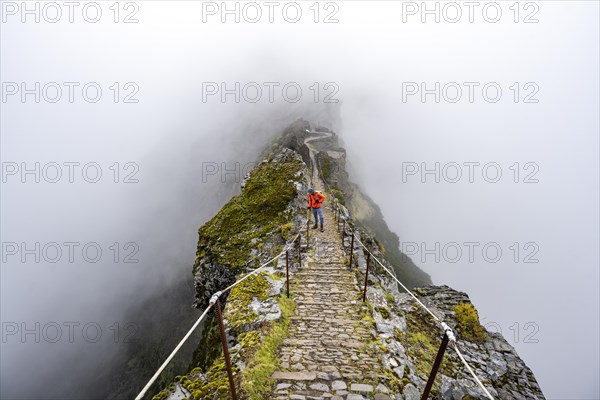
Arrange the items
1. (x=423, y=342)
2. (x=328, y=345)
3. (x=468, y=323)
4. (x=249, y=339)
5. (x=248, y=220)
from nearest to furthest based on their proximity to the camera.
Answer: (x=328, y=345) < (x=249, y=339) < (x=423, y=342) < (x=468, y=323) < (x=248, y=220)

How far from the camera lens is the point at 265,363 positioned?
6.39m

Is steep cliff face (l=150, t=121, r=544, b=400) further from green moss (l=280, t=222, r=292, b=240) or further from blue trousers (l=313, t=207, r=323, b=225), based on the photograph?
blue trousers (l=313, t=207, r=323, b=225)

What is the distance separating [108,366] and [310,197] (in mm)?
82730

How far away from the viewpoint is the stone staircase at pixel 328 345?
582cm

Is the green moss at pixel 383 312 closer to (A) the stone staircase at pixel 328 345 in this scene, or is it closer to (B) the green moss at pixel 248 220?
(A) the stone staircase at pixel 328 345

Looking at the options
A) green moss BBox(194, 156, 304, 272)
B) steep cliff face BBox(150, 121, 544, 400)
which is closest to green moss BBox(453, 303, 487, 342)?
steep cliff face BBox(150, 121, 544, 400)

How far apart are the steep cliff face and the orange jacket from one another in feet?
5.66

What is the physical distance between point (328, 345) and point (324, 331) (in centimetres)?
69

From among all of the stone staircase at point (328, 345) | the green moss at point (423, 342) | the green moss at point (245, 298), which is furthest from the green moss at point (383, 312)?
the green moss at point (245, 298)

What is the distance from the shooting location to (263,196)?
19469 mm

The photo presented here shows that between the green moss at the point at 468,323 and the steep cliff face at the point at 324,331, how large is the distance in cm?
4

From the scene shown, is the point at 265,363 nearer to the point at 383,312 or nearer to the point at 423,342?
the point at 383,312

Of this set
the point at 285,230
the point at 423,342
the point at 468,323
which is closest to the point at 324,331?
the point at 423,342

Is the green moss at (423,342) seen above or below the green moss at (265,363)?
below
